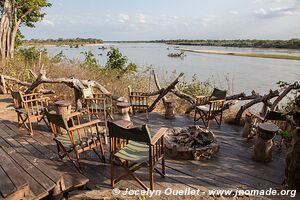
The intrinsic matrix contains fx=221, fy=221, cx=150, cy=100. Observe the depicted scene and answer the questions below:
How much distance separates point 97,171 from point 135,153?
0.73 m

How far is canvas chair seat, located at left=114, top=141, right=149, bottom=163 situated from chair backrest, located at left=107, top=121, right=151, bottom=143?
28 centimetres

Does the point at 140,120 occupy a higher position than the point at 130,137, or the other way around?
the point at 130,137

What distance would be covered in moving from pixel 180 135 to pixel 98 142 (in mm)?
1477

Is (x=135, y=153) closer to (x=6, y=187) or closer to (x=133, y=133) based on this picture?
(x=133, y=133)

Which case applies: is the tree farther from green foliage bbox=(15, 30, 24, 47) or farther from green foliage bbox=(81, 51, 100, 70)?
green foliage bbox=(81, 51, 100, 70)

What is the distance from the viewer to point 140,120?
555cm

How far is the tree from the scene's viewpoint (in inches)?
428

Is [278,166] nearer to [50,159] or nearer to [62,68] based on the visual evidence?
[50,159]

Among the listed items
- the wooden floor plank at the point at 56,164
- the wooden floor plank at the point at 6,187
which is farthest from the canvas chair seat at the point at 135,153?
the wooden floor plank at the point at 6,187

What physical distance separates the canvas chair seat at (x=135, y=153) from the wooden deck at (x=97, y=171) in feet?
1.34

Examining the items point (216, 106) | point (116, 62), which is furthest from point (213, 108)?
point (116, 62)

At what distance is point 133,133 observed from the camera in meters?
2.53

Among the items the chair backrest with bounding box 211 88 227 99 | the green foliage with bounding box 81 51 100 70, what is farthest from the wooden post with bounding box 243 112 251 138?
the green foliage with bounding box 81 51 100 70

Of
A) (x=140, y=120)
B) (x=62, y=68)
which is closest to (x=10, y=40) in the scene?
(x=62, y=68)
